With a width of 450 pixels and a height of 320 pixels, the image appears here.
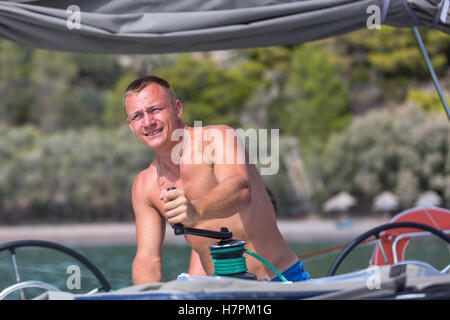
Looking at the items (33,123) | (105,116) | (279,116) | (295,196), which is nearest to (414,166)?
(295,196)

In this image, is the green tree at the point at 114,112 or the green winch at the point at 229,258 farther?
the green tree at the point at 114,112

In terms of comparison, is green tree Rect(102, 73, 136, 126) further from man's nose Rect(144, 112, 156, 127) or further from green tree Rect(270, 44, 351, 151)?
man's nose Rect(144, 112, 156, 127)

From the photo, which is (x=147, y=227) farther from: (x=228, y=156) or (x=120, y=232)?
(x=120, y=232)

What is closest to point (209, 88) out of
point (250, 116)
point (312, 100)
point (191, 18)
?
point (250, 116)

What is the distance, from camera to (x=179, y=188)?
6.96ft

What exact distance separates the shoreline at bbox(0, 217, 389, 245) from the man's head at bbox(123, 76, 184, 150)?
2128 centimetres

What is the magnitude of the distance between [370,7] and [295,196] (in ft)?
98.4

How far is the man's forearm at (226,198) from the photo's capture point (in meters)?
1.82

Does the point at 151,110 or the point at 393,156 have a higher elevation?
the point at 393,156

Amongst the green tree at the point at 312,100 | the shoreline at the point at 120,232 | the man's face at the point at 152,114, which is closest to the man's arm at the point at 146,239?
the man's face at the point at 152,114

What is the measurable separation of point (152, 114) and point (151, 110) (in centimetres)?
1

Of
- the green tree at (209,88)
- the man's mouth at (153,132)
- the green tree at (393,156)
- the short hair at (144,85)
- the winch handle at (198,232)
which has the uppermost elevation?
the green tree at (209,88)

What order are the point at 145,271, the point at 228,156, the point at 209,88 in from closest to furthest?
the point at 228,156, the point at 145,271, the point at 209,88

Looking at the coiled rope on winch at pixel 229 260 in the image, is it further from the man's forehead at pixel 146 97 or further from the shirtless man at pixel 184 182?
the man's forehead at pixel 146 97
